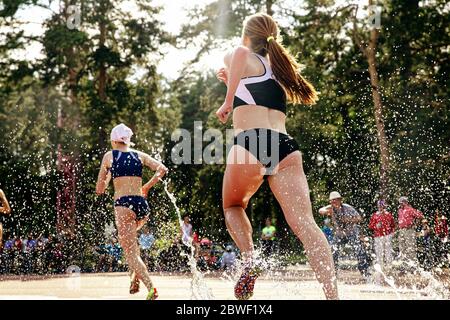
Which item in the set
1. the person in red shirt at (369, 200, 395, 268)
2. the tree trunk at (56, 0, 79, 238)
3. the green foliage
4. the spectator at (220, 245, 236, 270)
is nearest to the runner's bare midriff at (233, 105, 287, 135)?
the person in red shirt at (369, 200, 395, 268)

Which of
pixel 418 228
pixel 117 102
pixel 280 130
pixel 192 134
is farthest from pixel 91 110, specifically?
pixel 280 130

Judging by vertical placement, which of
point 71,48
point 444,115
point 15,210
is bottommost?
point 15,210

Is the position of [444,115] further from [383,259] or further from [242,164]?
[242,164]

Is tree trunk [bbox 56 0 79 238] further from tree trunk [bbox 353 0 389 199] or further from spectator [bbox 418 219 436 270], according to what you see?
spectator [bbox 418 219 436 270]

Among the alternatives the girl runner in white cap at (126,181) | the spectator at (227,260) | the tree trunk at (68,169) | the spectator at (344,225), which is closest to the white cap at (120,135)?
the girl runner in white cap at (126,181)

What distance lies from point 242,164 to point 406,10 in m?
20.4

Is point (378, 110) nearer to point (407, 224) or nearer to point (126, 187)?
point (407, 224)

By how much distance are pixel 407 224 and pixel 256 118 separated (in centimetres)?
917

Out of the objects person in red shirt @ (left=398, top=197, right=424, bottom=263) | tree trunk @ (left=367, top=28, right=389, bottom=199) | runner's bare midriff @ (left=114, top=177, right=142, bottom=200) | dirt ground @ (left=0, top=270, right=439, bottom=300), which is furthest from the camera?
tree trunk @ (left=367, top=28, right=389, bottom=199)

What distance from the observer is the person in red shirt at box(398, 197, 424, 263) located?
12477 millimetres

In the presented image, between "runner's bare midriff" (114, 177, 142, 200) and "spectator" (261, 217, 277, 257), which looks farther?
"spectator" (261, 217, 277, 257)

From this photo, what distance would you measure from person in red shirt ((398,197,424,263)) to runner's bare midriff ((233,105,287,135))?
8.96 m

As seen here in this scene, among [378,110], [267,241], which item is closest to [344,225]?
[267,241]
